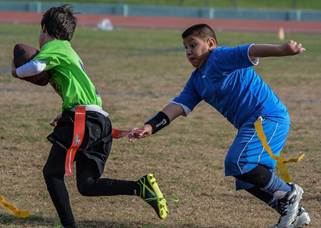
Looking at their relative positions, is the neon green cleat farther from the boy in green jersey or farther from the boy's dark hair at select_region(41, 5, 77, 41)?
the boy's dark hair at select_region(41, 5, 77, 41)

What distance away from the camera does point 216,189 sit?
7.18m

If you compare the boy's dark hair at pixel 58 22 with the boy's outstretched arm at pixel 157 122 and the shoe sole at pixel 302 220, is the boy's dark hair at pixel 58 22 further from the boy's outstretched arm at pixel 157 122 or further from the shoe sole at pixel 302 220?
the shoe sole at pixel 302 220

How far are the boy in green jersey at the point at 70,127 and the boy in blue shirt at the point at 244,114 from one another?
0.30 metres

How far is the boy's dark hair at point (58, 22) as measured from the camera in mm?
5703

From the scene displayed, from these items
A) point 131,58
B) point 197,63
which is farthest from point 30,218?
point 131,58

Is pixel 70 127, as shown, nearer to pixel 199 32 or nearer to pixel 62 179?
pixel 62 179

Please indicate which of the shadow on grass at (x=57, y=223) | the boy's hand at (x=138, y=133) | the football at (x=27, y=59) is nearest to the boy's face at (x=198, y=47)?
the boy's hand at (x=138, y=133)

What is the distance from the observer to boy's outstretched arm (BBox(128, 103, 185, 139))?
226 inches

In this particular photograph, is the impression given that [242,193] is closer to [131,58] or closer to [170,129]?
[170,129]

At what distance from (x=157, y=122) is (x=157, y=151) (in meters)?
2.90

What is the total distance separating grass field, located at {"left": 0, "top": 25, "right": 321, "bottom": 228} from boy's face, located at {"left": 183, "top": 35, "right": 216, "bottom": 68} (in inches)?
49.7

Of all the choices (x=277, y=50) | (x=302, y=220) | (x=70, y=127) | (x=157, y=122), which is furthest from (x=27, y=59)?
(x=302, y=220)

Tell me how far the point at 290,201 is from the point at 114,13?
3615cm

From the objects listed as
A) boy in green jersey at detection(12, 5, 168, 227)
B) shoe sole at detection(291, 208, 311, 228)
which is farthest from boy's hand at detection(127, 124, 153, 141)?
shoe sole at detection(291, 208, 311, 228)
